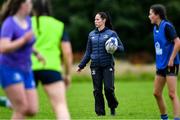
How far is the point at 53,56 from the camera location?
927 centimetres

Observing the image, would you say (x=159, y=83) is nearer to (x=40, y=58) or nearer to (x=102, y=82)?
(x=102, y=82)

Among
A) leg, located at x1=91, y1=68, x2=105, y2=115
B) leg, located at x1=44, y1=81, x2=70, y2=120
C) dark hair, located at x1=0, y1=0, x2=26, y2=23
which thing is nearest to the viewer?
dark hair, located at x1=0, y1=0, x2=26, y2=23

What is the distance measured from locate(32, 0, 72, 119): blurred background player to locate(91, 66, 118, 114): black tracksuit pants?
503 centimetres

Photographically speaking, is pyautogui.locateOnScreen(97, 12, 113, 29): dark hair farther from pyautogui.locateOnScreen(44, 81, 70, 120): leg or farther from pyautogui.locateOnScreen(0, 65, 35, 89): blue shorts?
pyautogui.locateOnScreen(0, 65, 35, 89): blue shorts

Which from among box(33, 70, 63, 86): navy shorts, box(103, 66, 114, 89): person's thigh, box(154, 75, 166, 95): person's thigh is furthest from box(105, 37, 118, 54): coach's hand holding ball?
box(33, 70, 63, 86): navy shorts

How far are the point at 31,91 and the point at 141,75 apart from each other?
32701 mm

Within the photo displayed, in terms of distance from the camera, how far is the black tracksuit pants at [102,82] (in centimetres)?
1438

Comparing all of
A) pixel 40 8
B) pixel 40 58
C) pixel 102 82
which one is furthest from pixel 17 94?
pixel 102 82

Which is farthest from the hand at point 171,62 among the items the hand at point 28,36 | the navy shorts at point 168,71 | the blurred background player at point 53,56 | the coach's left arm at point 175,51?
the hand at point 28,36

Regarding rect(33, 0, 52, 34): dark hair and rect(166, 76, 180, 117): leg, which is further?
rect(166, 76, 180, 117): leg

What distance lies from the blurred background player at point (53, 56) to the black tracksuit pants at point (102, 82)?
5025 mm

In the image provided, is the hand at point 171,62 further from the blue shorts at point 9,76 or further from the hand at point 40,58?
the blue shorts at point 9,76

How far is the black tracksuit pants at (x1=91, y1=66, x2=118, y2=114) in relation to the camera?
47.2 ft

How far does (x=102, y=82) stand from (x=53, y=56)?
5.46 meters
